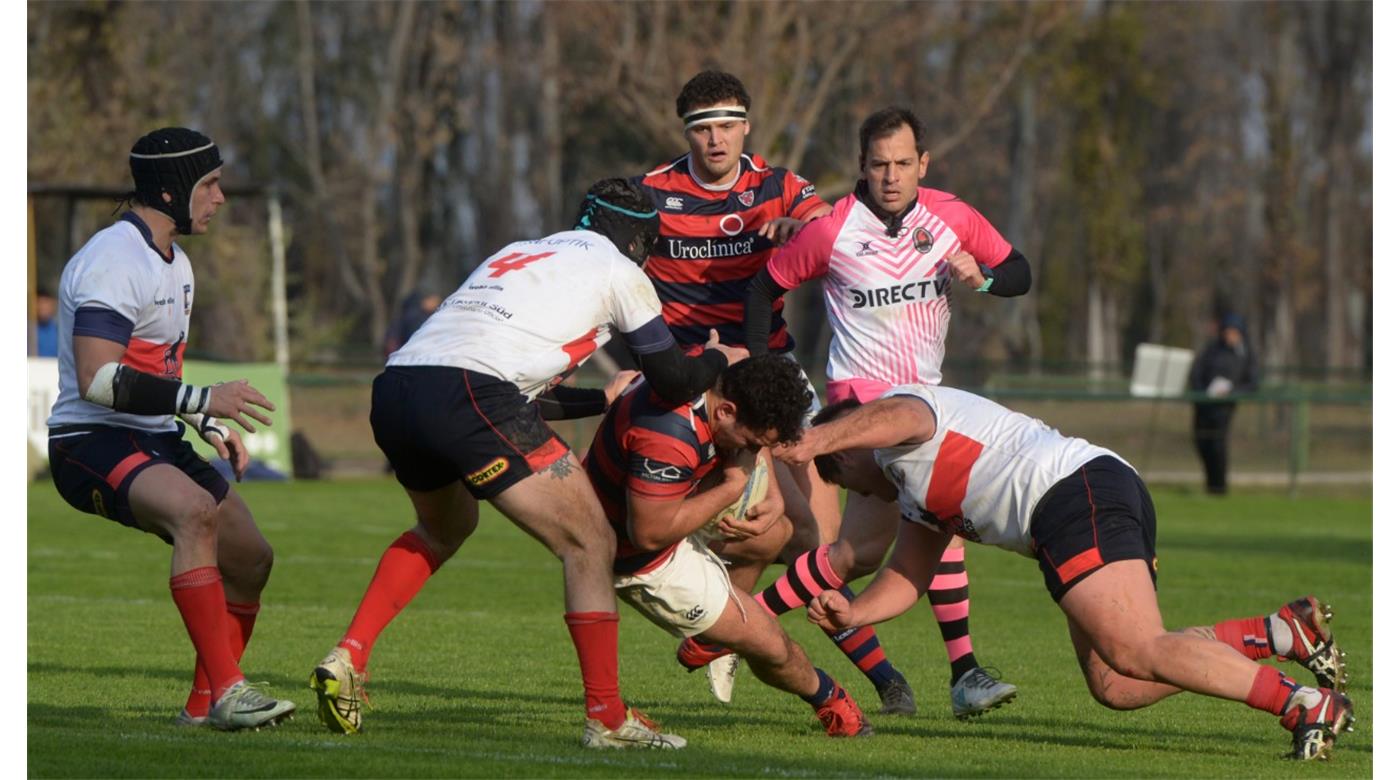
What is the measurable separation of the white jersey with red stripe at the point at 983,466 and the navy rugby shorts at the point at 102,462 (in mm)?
2718

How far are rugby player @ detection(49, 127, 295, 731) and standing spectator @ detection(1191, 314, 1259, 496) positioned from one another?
18.5 metres

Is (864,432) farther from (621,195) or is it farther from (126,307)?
(126,307)

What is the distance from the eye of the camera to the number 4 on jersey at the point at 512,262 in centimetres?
697

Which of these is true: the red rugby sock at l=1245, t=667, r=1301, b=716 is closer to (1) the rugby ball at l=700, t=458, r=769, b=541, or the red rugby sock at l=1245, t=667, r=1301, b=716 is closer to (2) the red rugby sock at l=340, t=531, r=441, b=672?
(1) the rugby ball at l=700, t=458, r=769, b=541

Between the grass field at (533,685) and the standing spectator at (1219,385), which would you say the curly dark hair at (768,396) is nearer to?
the grass field at (533,685)

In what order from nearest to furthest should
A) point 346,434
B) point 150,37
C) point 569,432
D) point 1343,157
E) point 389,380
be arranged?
point 389,380
point 569,432
point 346,434
point 150,37
point 1343,157

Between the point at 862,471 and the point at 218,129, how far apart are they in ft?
163

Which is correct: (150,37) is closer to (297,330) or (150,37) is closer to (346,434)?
(297,330)

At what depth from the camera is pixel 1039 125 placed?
2452 inches

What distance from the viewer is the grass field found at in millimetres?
6582

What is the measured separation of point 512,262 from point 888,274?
6.62 ft

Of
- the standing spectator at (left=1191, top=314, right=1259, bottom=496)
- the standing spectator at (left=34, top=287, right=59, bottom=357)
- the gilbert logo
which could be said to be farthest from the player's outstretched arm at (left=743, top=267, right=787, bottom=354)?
the standing spectator at (left=1191, top=314, right=1259, bottom=496)

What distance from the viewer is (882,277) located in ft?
27.3

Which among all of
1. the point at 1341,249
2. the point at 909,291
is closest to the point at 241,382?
the point at 909,291
